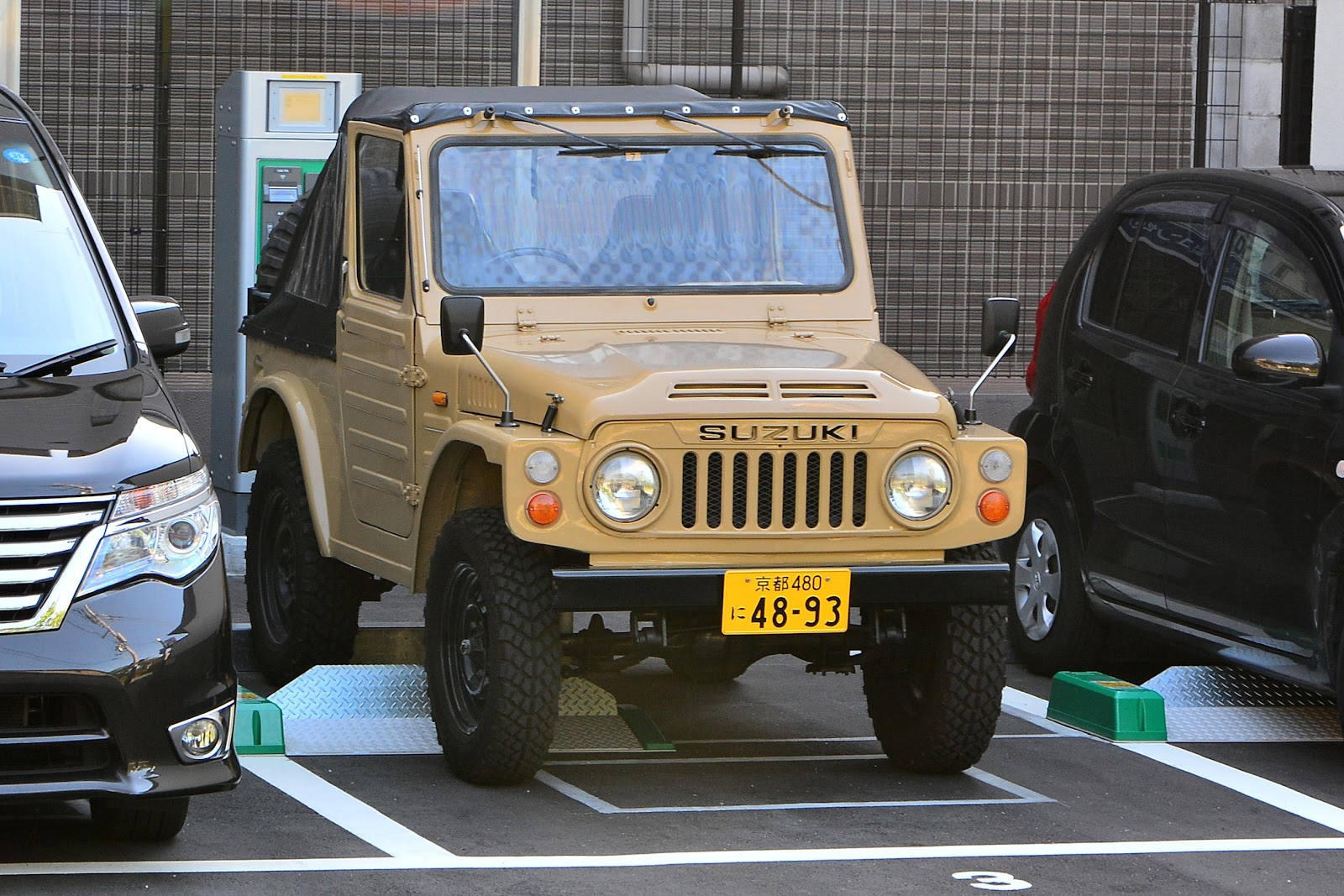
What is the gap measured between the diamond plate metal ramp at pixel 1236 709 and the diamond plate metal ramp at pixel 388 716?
6.13 feet

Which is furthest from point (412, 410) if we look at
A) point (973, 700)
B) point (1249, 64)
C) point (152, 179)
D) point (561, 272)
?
A: point (1249, 64)

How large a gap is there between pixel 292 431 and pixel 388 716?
71.0 inches

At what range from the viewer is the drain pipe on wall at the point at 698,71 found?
1530 cm

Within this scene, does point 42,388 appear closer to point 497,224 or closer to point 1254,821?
point 497,224

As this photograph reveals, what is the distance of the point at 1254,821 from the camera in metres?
6.65

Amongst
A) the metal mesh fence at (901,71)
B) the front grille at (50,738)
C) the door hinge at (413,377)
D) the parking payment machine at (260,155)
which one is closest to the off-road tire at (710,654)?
the door hinge at (413,377)

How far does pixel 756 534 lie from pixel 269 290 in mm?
3339

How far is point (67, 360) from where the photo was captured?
602cm

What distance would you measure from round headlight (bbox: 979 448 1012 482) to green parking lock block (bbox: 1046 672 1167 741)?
1.36m

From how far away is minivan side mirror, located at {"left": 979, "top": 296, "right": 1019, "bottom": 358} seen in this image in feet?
24.1

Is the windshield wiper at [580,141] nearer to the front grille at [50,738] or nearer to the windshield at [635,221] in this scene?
the windshield at [635,221]

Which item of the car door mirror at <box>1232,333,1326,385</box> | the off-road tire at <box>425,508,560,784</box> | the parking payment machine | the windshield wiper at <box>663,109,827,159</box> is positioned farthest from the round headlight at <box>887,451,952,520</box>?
the parking payment machine

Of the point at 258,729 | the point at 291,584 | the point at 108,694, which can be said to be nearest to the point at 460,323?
the point at 258,729

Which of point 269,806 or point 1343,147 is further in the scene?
point 1343,147
